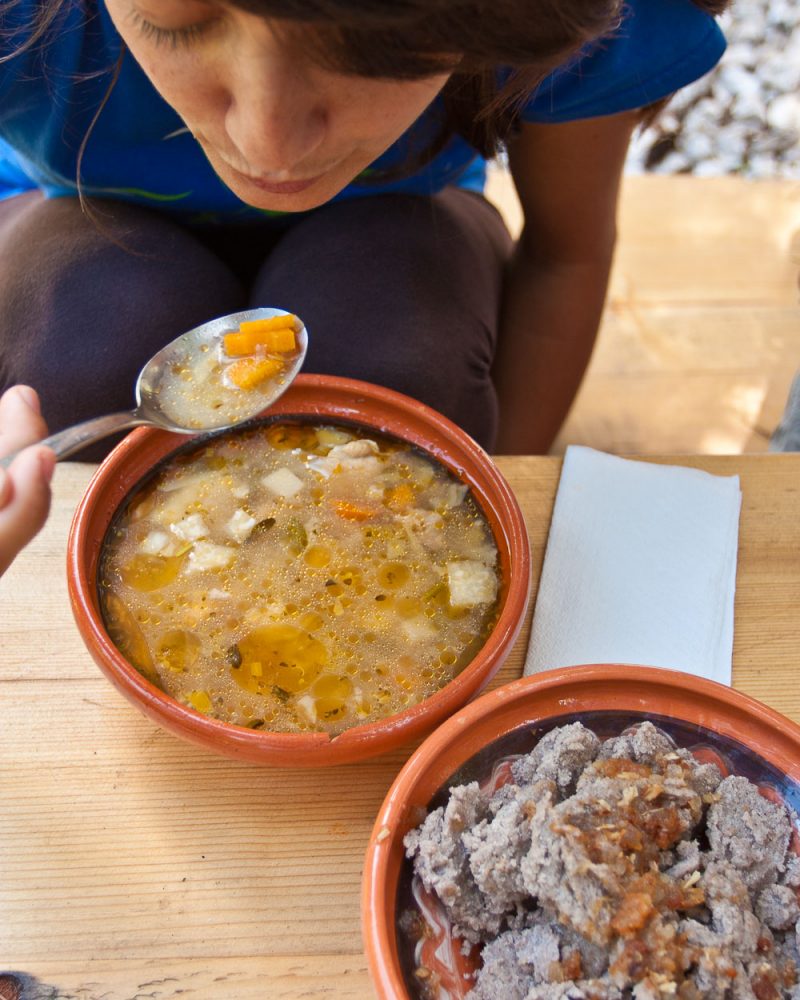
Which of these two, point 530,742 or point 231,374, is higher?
point 231,374

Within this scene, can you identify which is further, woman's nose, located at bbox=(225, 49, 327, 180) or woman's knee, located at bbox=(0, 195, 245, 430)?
woman's knee, located at bbox=(0, 195, 245, 430)

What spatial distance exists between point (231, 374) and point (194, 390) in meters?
0.03

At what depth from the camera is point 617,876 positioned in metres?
0.51

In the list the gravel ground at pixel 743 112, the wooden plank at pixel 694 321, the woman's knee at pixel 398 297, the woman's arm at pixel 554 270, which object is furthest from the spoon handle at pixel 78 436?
the gravel ground at pixel 743 112

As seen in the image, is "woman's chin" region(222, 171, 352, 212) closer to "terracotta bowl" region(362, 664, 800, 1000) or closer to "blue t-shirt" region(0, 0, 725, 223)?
"blue t-shirt" region(0, 0, 725, 223)

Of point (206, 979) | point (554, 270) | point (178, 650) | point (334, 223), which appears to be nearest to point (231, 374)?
point (178, 650)

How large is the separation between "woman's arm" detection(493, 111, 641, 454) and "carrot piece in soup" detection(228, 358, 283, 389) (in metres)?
0.45

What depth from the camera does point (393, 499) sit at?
781 mm

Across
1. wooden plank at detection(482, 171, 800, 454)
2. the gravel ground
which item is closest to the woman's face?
wooden plank at detection(482, 171, 800, 454)

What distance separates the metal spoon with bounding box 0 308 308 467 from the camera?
774mm

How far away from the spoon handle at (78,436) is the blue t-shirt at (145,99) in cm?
42

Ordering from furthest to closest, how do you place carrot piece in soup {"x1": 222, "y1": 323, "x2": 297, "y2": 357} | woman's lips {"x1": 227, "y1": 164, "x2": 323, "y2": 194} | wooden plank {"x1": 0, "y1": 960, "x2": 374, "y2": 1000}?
carrot piece in soup {"x1": 222, "y1": 323, "x2": 297, "y2": 357}, woman's lips {"x1": 227, "y1": 164, "x2": 323, "y2": 194}, wooden plank {"x1": 0, "y1": 960, "x2": 374, "y2": 1000}

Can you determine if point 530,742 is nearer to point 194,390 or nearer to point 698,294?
point 194,390

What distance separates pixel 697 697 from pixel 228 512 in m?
0.39
